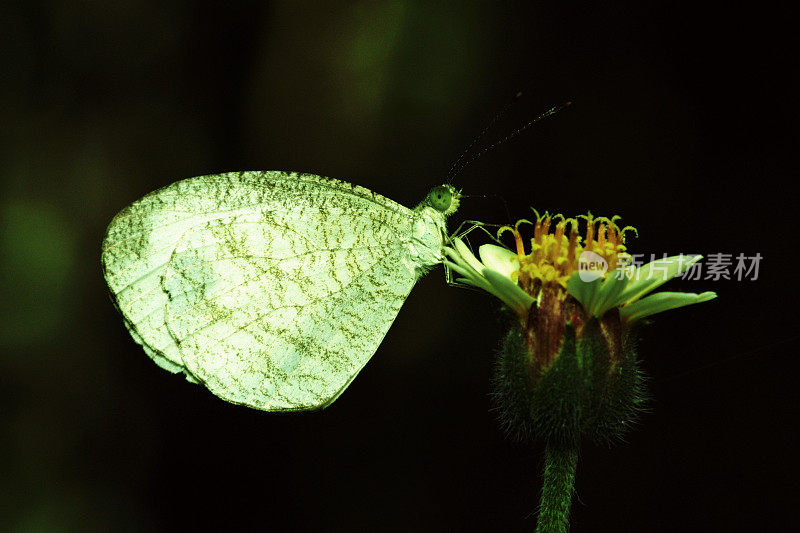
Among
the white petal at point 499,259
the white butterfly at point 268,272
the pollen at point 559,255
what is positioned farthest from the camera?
the white butterfly at point 268,272

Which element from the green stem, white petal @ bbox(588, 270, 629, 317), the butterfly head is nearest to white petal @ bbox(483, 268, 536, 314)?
white petal @ bbox(588, 270, 629, 317)

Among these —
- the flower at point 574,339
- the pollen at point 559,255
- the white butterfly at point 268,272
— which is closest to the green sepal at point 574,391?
the flower at point 574,339

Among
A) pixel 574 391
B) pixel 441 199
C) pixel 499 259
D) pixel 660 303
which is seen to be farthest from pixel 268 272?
pixel 660 303

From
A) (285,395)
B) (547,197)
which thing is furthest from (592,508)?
(285,395)

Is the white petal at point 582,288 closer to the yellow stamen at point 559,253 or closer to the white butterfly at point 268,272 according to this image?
the yellow stamen at point 559,253

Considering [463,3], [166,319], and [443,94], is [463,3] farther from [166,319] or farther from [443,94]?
[166,319]

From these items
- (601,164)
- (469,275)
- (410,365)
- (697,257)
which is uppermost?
(601,164)

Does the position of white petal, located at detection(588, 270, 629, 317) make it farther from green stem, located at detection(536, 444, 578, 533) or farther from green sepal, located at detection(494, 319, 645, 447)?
green stem, located at detection(536, 444, 578, 533)
